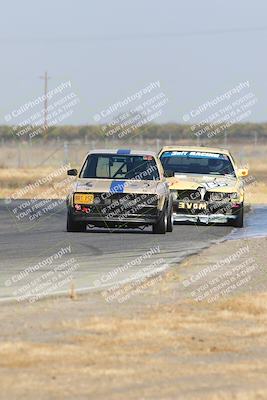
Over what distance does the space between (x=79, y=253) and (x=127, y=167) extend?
5.22 metres

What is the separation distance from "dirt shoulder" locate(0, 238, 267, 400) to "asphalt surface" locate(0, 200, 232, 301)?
3.17 ft

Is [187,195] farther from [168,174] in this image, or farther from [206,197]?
[168,174]

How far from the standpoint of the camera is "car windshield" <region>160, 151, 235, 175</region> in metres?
27.1

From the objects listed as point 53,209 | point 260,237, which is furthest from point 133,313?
point 53,209

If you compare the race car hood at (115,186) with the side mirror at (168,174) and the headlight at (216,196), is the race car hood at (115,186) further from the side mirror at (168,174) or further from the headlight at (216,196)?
the headlight at (216,196)

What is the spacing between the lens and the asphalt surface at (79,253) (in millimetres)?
15539

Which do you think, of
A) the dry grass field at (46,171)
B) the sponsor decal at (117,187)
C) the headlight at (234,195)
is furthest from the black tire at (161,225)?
the dry grass field at (46,171)

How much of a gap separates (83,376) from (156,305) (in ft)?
→ 13.3

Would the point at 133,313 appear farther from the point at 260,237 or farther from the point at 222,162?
the point at 222,162

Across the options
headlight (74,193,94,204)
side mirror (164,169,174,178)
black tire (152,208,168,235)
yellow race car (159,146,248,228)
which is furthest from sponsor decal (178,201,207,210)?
headlight (74,193,94,204)

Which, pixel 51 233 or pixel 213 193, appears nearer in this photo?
pixel 51 233

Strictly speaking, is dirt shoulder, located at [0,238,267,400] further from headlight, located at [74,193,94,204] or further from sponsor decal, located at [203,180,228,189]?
sponsor decal, located at [203,180,228,189]

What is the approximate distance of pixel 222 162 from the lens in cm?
2748

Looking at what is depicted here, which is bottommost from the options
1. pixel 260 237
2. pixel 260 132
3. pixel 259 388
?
pixel 260 132
